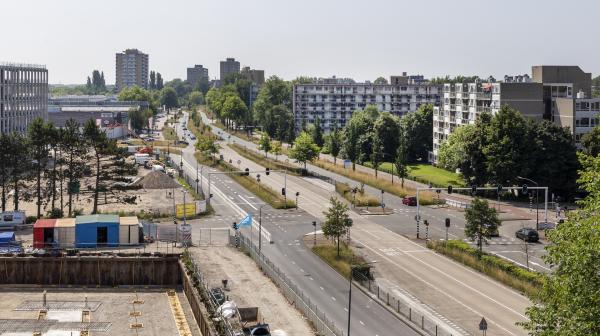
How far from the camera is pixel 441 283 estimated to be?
2454 inches

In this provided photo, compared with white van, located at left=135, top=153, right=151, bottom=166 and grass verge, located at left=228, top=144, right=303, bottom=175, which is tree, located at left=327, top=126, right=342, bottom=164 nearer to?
grass verge, located at left=228, top=144, right=303, bottom=175

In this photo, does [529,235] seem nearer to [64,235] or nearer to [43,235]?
[64,235]

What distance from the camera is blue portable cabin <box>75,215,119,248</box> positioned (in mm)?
72500

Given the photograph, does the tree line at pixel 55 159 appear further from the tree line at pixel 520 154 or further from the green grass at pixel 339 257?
the tree line at pixel 520 154

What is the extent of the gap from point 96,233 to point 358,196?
38.9 metres

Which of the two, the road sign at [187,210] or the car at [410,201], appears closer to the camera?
the road sign at [187,210]

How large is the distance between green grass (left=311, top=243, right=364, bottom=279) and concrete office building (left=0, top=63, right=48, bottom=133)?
74.6 metres

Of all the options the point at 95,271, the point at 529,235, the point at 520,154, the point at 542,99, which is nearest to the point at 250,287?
the point at 95,271

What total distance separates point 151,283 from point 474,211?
2743 cm

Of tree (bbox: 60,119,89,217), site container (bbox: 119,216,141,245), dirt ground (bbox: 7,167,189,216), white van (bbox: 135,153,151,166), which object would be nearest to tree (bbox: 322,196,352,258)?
site container (bbox: 119,216,141,245)

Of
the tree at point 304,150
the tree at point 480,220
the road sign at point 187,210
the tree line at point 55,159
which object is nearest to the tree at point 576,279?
the tree at point 480,220

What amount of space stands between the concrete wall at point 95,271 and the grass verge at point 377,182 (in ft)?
138

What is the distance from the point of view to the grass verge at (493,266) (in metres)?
60.3

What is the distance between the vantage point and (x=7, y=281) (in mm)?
66125
